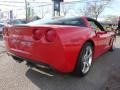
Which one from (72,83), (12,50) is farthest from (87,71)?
(12,50)

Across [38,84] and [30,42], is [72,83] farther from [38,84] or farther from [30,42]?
[30,42]

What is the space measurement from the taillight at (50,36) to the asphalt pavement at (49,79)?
904 millimetres

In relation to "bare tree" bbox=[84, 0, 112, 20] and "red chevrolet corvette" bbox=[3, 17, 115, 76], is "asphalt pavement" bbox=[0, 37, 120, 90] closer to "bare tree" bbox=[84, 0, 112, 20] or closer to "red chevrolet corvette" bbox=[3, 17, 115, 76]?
"red chevrolet corvette" bbox=[3, 17, 115, 76]

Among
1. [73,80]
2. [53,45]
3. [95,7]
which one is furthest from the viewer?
[95,7]

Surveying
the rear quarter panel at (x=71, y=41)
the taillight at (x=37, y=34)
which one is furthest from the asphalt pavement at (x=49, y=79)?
the taillight at (x=37, y=34)

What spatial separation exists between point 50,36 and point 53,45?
0.16 m

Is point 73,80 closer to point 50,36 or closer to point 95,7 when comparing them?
point 50,36

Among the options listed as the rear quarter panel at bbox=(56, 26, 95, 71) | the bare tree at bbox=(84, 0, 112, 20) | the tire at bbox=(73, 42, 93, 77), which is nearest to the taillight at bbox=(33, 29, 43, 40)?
the rear quarter panel at bbox=(56, 26, 95, 71)

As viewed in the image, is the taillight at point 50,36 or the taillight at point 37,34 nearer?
the taillight at point 50,36

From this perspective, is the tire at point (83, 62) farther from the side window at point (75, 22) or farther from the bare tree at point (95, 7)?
the bare tree at point (95, 7)

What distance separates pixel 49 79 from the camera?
12.3 feet

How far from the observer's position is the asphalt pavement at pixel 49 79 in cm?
344

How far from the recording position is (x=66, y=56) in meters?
3.21

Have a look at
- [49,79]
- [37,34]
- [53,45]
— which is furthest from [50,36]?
[49,79]
